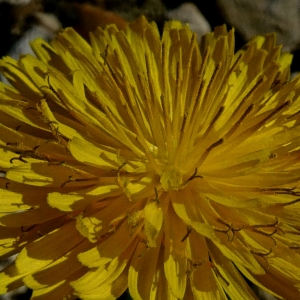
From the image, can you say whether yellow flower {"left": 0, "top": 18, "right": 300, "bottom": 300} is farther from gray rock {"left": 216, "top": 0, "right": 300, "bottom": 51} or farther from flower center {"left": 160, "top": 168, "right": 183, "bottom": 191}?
gray rock {"left": 216, "top": 0, "right": 300, "bottom": 51}

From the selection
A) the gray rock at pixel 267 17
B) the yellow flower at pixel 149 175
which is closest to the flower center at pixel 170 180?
the yellow flower at pixel 149 175

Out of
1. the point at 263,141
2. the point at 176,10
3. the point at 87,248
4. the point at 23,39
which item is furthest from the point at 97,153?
the point at 176,10

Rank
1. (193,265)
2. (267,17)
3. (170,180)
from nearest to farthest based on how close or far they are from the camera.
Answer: (193,265)
(170,180)
(267,17)

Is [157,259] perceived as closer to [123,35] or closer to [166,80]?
[166,80]

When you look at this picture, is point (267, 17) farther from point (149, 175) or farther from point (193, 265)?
point (193, 265)

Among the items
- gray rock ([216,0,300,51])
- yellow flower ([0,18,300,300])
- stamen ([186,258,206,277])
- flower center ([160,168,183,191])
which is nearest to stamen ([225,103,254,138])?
yellow flower ([0,18,300,300])

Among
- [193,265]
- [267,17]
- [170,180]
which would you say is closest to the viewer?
[193,265]

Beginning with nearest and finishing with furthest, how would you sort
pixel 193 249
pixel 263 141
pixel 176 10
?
pixel 193 249 < pixel 263 141 < pixel 176 10

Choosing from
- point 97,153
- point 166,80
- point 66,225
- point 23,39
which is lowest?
point 66,225

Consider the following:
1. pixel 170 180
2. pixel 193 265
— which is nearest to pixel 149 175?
pixel 170 180
